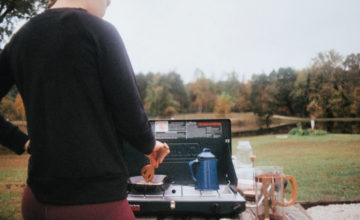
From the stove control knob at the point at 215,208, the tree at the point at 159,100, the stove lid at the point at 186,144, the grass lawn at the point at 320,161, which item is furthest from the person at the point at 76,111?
the tree at the point at 159,100

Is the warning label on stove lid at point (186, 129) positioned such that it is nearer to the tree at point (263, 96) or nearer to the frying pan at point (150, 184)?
the frying pan at point (150, 184)

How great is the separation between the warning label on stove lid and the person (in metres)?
0.82

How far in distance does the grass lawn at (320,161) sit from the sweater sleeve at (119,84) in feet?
14.9

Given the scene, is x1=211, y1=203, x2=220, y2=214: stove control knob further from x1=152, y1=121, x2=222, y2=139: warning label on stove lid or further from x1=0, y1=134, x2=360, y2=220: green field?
x1=0, y1=134, x2=360, y2=220: green field

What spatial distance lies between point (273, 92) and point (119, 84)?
4942 millimetres

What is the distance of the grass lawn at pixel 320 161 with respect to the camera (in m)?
4.62

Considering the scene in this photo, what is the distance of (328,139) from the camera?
16.8 ft

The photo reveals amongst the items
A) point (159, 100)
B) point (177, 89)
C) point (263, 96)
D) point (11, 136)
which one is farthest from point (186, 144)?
point (177, 89)

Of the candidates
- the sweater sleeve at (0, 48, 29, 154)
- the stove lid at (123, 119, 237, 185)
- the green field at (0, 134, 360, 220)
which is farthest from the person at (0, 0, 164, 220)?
the green field at (0, 134, 360, 220)

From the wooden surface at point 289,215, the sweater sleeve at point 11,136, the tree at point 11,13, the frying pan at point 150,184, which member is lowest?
the wooden surface at point 289,215

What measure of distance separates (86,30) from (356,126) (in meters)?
4.70

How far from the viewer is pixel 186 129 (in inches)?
60.9

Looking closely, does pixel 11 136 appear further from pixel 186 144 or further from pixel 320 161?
pixel 320 161

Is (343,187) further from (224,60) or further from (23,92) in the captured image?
(23,92)
